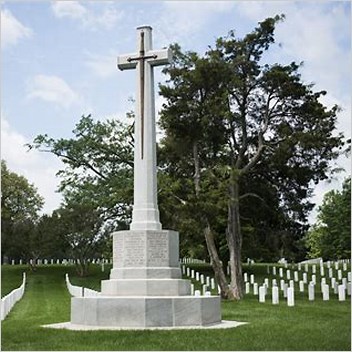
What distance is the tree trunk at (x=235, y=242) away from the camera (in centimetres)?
2342

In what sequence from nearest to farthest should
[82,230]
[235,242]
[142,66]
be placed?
[142,66] < [235,242] < [82,230]

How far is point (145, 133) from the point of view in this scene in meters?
12.9

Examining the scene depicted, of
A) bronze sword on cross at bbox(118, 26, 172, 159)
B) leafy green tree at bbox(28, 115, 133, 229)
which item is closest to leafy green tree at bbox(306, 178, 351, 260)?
leafy green tree at bbox(28, 115, 133, 229)

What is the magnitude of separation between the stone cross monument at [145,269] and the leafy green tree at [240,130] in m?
9.66

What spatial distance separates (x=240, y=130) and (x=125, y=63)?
43.2ft

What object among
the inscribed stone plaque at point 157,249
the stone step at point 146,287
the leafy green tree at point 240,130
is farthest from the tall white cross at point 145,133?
the leafy green tree at point 240,130

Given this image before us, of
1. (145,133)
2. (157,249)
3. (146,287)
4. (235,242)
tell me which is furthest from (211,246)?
(146,287)

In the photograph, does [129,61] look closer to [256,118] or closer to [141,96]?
[141,96]

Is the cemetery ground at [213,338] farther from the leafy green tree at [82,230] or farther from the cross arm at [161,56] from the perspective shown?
the leafy green tree at [82,230]

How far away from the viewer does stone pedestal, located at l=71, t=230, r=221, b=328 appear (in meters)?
11.0

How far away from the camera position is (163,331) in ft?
33.3

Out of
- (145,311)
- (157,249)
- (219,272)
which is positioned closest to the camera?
(145,311)

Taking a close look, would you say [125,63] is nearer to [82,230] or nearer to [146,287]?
[146,287]

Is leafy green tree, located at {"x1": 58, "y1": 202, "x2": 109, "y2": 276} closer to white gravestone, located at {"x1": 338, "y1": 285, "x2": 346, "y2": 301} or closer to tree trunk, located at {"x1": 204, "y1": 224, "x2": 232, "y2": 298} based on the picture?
tree trunk, located at {"x1": 204, "y1": 224, "x2": 232, "y2": 298}
